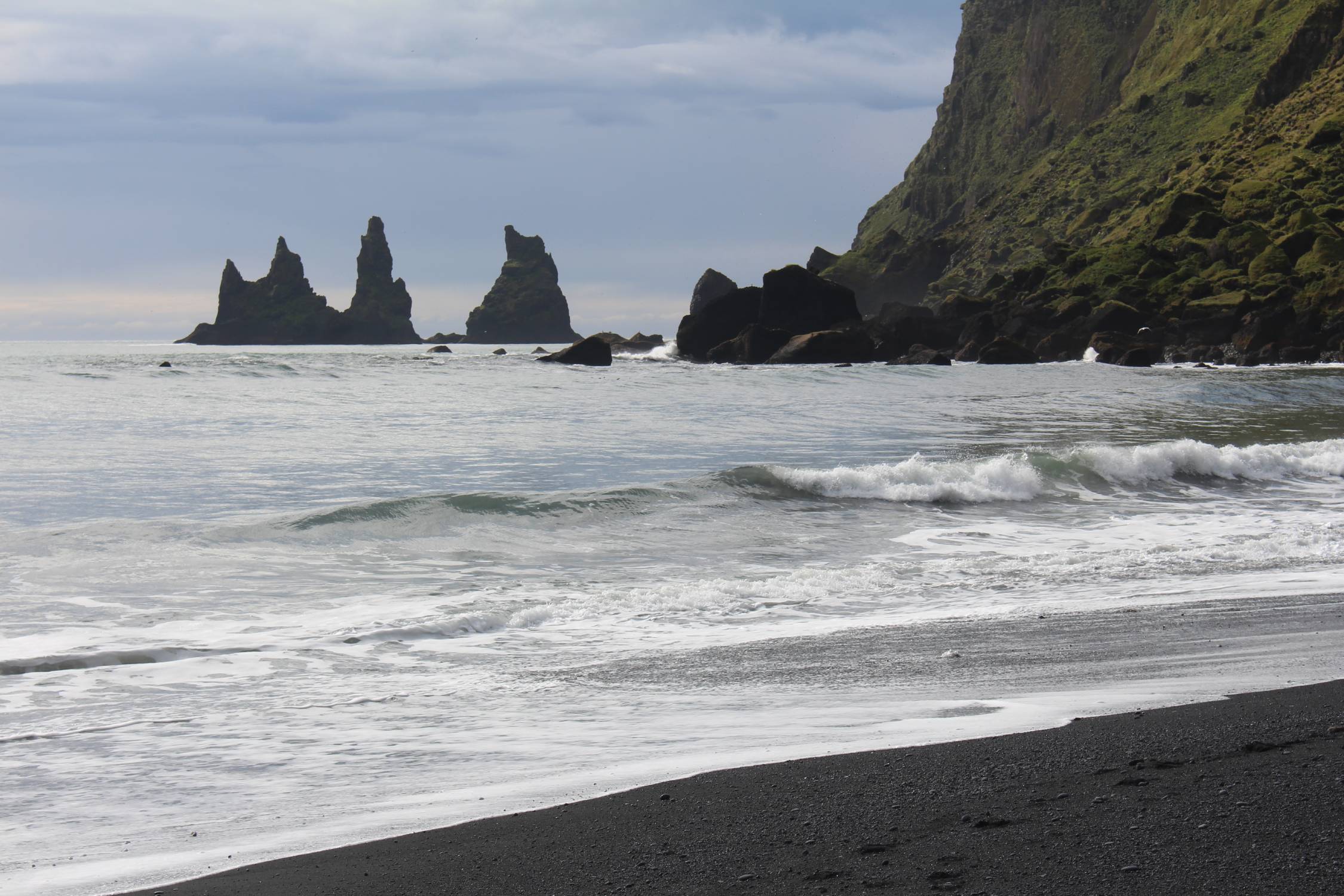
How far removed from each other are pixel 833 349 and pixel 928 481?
5472 centimetres

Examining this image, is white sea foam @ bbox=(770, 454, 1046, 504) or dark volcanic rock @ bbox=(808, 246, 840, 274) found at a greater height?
dark volcanic rock @ bbox=(808, 246, 840, 274)

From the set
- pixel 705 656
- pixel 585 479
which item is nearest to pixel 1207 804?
pixel 705 656

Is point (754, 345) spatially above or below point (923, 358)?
above

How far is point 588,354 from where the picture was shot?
71.0 m

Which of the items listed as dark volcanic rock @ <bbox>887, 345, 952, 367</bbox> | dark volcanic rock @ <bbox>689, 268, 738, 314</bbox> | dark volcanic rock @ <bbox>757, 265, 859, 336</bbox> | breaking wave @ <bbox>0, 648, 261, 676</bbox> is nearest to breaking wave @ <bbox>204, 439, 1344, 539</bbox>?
breaking wave @ <bbox>0, 648, 261, 676</bbox>

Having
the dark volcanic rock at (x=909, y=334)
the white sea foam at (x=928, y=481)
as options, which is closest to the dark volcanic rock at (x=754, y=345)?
the dark volcanic rock at (x=909, y=334)

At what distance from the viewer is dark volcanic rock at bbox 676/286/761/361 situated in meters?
80.9

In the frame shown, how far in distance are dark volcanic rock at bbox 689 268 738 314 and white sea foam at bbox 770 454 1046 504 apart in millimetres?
82837

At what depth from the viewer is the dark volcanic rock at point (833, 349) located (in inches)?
2625

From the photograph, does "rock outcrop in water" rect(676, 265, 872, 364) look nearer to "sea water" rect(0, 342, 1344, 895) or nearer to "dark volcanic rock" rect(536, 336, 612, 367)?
"dark volcanic rock" rect(536, 336, 612, 367)

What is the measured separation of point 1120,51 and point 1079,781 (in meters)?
159

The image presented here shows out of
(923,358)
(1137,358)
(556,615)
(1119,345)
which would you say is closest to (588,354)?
(923,358)

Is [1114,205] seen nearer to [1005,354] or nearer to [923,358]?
[1005,354]

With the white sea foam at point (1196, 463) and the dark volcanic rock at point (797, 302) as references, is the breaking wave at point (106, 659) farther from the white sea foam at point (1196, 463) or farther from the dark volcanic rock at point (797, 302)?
the dark volcanic rock at point (797, 302)
